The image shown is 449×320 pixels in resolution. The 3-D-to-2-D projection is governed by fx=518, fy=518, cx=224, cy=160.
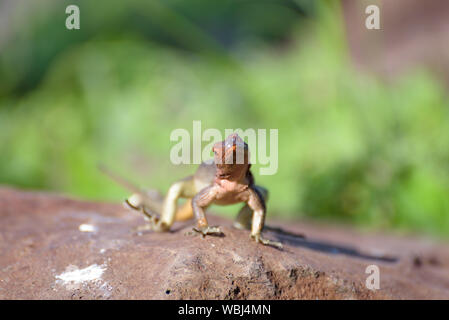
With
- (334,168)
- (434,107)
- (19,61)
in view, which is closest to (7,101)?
(19,61)

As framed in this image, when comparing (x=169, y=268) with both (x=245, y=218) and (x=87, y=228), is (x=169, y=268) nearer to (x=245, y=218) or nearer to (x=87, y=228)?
(x=245, y=218)

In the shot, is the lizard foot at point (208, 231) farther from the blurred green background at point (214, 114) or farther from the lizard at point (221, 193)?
the blurred green background at point (214, 114)

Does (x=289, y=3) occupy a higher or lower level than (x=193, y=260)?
higher

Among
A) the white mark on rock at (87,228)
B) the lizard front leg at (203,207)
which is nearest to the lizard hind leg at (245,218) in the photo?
the lizard front leg at (203,207)

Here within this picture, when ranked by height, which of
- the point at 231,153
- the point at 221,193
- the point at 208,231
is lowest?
the point at 208,231

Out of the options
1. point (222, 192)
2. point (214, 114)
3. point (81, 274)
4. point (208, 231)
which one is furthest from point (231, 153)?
point (214, 114)

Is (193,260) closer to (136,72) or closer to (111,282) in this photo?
(111,282)
